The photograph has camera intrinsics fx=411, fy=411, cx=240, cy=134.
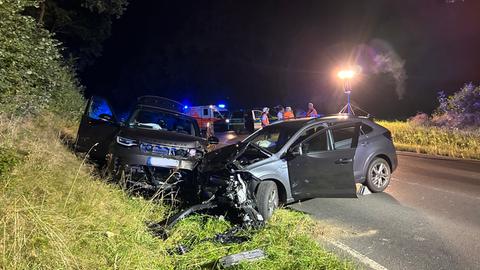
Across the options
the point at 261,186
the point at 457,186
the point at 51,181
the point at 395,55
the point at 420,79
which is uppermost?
the point at 395,55

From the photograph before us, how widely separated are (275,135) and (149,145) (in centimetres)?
235

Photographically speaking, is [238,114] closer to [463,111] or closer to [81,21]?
[81,21]

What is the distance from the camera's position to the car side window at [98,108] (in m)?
9.95

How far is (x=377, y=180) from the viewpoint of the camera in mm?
Result: 8172

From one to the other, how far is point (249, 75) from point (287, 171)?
43.5 meters

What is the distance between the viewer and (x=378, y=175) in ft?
26.9

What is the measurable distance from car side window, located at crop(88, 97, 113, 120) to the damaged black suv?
0.51 metres

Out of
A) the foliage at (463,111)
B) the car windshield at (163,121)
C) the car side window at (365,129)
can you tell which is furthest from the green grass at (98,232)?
the foliage at (463,111)

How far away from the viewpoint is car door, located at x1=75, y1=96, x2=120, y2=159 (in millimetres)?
8750

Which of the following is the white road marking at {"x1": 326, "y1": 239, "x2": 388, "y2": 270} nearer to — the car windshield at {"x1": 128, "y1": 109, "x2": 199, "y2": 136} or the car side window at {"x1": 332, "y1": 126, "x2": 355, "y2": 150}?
the car side window at {"x1": 332, "y1": 126, "x2": 355, "y2": 150}

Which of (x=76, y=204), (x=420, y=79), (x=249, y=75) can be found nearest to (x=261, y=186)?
(x=76, y=204)

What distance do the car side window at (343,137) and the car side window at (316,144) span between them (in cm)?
20

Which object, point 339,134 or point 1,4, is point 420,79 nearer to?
point 339,134

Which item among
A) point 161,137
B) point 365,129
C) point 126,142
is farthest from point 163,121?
point 365,129
